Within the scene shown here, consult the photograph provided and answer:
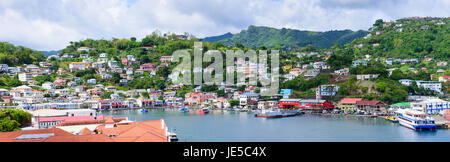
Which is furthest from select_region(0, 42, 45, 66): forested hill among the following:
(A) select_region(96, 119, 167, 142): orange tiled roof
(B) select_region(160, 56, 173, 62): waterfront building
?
(A) select_region(96, 119, 167, 142): orange tiled roof

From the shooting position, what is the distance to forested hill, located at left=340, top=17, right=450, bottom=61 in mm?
22094

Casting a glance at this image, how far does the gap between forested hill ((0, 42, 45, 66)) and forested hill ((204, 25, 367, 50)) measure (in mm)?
21935

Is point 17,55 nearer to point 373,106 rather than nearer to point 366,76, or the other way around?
point 366,76

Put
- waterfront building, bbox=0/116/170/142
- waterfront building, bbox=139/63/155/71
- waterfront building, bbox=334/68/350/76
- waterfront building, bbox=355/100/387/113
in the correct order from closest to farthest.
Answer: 1. waterfront building, bbox=0/116/170/142
2. waterfront building, bbox=355/100/387/113
3. waterfront building, bbox=334/68/350/76
4. waterfront building, bbox=139/63/155/71

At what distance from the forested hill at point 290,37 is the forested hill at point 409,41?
41.3 feet

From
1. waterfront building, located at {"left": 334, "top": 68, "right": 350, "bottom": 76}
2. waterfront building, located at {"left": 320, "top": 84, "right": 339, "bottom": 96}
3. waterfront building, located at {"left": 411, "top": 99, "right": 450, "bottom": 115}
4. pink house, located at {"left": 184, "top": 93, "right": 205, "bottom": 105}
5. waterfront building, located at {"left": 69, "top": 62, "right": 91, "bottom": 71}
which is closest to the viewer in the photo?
waterfront building, located at {"left": 411, "top": 99, "right": 450, "bottom": 115}

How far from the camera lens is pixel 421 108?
11664mm

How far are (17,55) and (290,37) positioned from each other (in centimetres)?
2980

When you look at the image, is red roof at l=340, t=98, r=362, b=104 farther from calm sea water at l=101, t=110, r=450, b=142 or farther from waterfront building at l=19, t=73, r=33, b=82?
waterfront building at l=19, t=73, r=33, b=82

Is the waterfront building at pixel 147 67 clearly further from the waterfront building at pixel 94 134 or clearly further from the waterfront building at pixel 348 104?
the waterfront building at pixel 94 134

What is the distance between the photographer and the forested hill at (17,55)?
22.9m

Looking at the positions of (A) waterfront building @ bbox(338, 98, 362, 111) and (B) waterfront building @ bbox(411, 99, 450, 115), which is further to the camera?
(A) waterfront building @ bbox(338, 98, 362, 111)

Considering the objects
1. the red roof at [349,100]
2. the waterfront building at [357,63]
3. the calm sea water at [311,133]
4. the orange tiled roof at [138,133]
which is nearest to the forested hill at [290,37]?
the waterfront building at [357,63]
